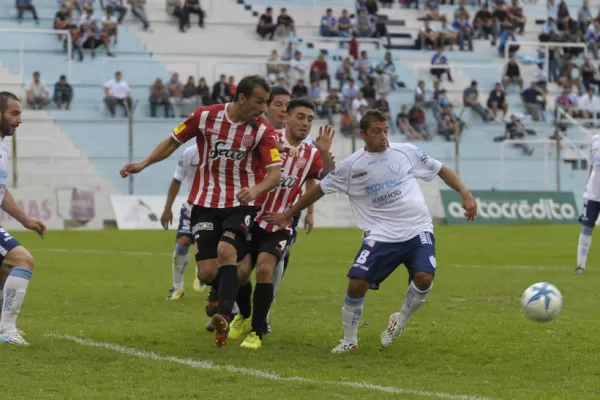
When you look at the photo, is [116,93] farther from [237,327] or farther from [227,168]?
[227,168]

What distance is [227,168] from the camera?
967cm

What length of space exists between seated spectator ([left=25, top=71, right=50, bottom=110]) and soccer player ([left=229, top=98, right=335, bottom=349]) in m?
24.6

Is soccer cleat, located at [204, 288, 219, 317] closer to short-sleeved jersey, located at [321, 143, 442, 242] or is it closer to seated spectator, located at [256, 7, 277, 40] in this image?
short-sleeved jersey, located at [321, 143, 442, 242]

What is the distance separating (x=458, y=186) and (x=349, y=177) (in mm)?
927

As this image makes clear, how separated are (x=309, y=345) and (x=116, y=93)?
26.1 metres

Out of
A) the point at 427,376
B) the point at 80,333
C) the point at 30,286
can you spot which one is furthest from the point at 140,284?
the point at 427,376

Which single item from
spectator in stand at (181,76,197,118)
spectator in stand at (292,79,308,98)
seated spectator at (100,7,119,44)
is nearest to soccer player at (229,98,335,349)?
spectator in stand at (181,76,197,118)

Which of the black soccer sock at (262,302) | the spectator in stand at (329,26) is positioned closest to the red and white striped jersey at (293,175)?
the black soccer sock at (262,302)

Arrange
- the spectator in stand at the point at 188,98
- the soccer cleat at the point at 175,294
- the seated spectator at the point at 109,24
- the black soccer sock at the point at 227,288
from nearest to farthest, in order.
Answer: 1. the black soccer sock at the point at 227,288
2. the soccer cleat at the point at 175,294
3. the spectator in stand at the point at 188,98
4. the seated spectator at the point at 109,24

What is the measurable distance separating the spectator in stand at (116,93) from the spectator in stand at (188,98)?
169cm

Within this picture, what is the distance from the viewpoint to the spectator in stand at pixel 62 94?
34.5 m

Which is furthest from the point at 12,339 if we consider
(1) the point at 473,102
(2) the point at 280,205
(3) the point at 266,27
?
(3) the point at 266,27

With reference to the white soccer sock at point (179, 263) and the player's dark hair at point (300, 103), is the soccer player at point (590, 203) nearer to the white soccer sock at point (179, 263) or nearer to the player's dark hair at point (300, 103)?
the white soccer sock at point (179, 263)

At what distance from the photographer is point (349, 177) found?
9.62 meters
